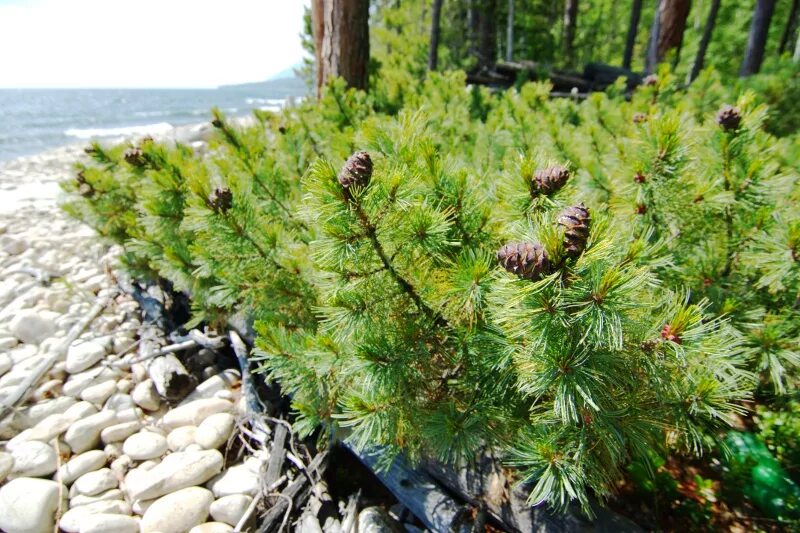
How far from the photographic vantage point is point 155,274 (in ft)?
9.37

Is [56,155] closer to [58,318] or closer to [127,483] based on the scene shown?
[58,318]

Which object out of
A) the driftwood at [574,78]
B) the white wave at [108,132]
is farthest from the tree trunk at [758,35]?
the white wave at [108,132]

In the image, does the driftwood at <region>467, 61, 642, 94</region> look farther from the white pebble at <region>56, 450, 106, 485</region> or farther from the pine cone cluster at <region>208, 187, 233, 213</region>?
the white pebble at <region>56, 450, 106, 485</region>

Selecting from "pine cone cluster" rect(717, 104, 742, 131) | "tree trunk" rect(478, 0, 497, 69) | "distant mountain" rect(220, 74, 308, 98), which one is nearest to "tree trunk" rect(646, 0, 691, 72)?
"tree trunk" rect(478, 0, 497, 69)

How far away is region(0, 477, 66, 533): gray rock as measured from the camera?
1843mm

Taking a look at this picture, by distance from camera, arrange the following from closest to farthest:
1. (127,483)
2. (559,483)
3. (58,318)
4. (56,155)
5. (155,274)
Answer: (559,483), (127,483), (155,274), (58,318), (56,155)

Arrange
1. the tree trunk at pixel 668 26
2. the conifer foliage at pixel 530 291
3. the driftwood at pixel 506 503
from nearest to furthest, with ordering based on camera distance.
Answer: the conifer foliage at pixel 530 291, the driftwood at pixel 506 503, the tree trunk at pixel 668 26

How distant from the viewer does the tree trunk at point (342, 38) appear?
13.5 feet

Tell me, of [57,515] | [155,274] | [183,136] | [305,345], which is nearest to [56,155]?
[183,136]

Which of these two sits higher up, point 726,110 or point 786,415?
point 726,110

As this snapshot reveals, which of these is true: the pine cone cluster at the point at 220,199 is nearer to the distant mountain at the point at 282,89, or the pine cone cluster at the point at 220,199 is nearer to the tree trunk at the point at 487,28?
the tree trunk at the point at 487,28

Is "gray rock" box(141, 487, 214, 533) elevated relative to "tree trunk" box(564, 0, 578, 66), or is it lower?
lower

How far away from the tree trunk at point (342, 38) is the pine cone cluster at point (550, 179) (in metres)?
3.44

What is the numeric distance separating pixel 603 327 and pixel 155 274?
112 inches
